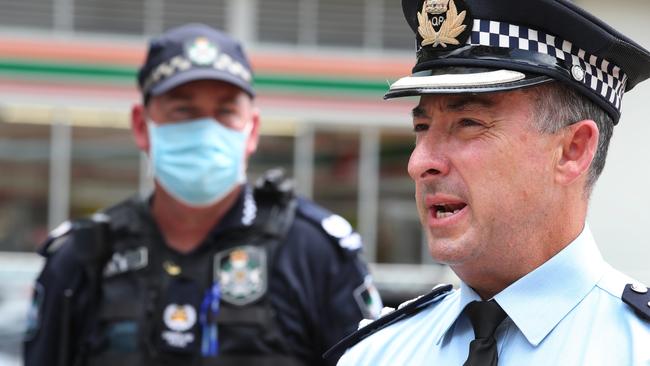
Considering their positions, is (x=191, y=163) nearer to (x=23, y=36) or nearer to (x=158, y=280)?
(x=158, y=280)

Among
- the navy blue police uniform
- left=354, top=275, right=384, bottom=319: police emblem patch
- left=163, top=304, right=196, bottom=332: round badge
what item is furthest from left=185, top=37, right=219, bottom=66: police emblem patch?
left=354, top=275, right=384, bottom=319: police emblem patch

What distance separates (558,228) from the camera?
1.97 m

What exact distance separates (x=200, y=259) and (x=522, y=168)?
2.04 metres

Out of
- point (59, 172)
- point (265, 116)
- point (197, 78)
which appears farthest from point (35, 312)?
point (59, 172)

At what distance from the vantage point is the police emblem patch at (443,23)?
2.01m

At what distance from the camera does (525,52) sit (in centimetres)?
193

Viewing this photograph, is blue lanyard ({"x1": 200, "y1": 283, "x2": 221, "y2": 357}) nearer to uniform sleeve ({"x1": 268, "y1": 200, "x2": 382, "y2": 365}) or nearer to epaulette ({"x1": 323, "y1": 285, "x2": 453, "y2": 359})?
uniform sleeve ({"x1": 268, "y1": 200, "x2": 382, "y2": 365})

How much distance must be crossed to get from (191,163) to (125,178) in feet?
33.0

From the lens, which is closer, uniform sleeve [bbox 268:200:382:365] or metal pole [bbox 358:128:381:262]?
uniform sleeve [bbox 268:200:382:365]

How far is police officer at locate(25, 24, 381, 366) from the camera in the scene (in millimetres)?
3627

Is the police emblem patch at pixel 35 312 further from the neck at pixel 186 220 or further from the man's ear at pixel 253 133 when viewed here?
the man's ear at pixel 253 133

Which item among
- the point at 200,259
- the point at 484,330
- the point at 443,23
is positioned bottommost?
the point at 200,259

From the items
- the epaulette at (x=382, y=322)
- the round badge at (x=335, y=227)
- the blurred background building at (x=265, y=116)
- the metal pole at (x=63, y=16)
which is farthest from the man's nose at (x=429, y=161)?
the metal pole at (x=63, y=16)

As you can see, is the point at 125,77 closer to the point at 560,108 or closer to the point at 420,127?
the point at 420,127
